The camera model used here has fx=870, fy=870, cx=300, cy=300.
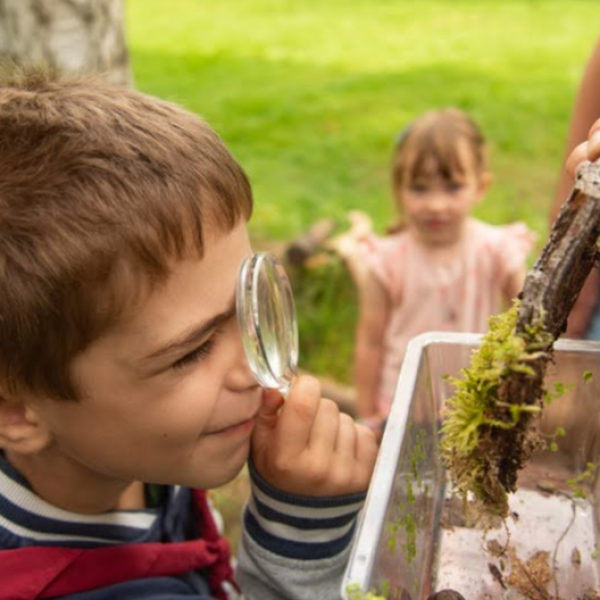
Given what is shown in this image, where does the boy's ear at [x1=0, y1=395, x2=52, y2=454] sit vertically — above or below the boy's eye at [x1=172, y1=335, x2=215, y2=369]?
below

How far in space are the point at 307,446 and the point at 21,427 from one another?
0.45 metres

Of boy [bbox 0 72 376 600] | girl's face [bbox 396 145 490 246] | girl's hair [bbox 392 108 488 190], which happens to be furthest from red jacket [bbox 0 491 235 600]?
girl's hair [bbox 392 108 488 190]

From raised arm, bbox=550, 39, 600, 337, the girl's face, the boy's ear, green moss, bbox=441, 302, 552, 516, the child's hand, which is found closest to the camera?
green moss, bbox=441, 302, 552, 516

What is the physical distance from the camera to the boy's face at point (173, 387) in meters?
1.22

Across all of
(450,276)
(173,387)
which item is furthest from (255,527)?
(450,276)

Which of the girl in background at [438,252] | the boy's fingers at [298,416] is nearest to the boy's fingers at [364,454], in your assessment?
the boy's fingers at [298,416]

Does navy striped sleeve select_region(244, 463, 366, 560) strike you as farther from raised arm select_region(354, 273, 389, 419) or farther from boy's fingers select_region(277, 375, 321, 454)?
raised arm select_region(354, 273, 389, 419)

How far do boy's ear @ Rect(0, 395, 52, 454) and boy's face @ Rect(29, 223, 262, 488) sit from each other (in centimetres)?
2

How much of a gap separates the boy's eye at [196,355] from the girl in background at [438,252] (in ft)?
6.05

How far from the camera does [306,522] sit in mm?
1427

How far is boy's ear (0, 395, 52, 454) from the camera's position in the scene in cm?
132

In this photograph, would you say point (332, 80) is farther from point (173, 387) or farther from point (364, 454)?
point (173, 387)

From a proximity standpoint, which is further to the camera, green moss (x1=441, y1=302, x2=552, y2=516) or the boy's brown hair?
the boy's brown hair

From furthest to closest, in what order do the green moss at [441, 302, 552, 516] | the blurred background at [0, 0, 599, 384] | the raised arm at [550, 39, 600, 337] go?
the blurred background at [0, 0, 599, 384]
the raised arm at [550, 39, 600, 337]
the green moss at [441, 302, 552, 516]
